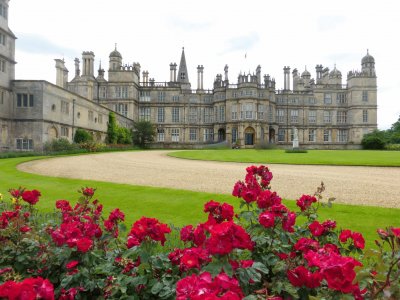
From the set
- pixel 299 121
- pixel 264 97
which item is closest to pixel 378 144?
pixel 299 121

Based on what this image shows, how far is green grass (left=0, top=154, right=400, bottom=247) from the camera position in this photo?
628cm

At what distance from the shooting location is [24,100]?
1110 inches

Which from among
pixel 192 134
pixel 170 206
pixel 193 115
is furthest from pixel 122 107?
pixel 170 206

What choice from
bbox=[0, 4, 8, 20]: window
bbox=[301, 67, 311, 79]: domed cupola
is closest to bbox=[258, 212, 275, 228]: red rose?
bbox=[0, 4, 8, 20]: window

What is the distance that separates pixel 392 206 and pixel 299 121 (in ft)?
178

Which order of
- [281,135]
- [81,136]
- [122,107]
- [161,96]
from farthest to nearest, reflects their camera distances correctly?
[281,135]
[161,96]
[122,107]
[81,136]

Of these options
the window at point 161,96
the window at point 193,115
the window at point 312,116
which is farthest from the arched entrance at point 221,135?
the window at point 312,116

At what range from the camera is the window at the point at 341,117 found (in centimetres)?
6159

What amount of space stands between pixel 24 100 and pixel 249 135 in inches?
1369

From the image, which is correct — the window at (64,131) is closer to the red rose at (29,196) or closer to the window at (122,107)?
the window at (122,107)

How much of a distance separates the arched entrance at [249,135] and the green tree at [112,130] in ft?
71.1

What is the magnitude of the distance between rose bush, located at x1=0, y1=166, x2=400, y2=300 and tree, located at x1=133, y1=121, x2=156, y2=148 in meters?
45.8

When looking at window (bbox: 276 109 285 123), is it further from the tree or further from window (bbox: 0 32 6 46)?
window (bbox: 0 32 6 46)

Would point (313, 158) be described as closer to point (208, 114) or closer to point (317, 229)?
point (317, 229)
